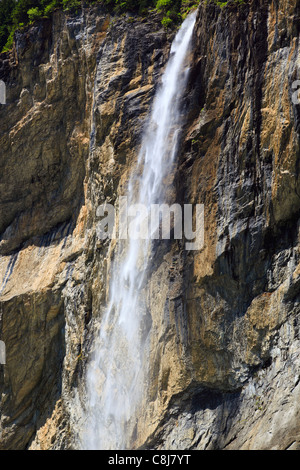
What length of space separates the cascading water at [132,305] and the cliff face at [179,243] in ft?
1.43

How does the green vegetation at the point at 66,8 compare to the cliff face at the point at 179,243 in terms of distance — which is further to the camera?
the green vegetation at the point at 66,8

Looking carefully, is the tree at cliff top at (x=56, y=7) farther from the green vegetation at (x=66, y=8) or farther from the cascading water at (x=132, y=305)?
the cascading water at (x=132, y=305)

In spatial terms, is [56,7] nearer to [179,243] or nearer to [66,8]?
[66,8]

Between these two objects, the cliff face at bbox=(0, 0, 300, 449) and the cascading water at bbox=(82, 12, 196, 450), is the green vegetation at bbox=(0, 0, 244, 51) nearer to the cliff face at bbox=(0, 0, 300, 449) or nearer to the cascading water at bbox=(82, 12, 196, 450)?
the cliff face at bbox=(0, 0, 300, 449)

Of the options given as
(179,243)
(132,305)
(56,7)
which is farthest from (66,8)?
(132,305)

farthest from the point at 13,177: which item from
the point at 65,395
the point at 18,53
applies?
the point at 65,395

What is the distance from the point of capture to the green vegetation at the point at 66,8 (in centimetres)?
1695

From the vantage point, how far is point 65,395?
17109mm

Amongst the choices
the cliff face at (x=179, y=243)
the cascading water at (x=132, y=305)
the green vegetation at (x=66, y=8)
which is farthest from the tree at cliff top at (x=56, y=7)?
the cascading water at (x=132, y=305)

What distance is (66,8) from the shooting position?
1989cm

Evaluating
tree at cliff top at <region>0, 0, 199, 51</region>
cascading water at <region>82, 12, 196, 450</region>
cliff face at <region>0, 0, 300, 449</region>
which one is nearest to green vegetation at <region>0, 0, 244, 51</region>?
tree at cliff top at <region>0, 0, 199, 51</region>

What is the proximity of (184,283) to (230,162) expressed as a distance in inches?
121

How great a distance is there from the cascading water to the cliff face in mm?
437

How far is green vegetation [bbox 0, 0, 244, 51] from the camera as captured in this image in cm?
1695
